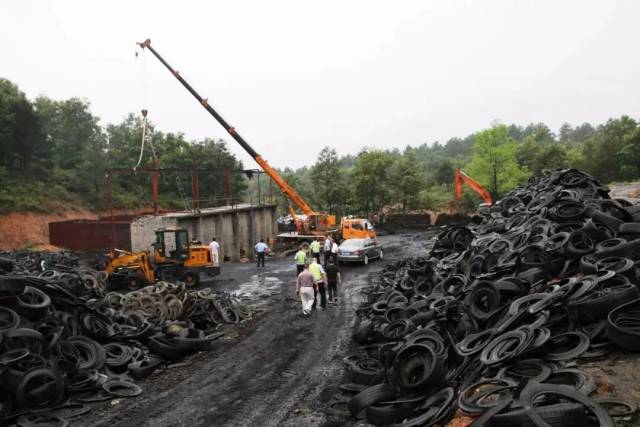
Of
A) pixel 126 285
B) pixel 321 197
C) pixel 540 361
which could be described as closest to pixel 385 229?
pixel 321 197

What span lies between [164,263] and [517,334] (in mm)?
14865

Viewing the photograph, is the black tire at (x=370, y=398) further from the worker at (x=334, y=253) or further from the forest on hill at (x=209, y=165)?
the forest on hill at (x=209, y=165)

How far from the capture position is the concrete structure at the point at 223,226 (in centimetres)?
2417

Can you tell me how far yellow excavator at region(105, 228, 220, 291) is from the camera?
17.0 meters

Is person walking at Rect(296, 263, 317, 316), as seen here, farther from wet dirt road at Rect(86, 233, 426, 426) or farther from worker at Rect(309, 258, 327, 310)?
worker at Rect(309, 258, 327, 310)

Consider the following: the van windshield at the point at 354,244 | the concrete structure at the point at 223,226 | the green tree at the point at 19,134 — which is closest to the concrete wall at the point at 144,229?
the concrete structure at the point at 223,226

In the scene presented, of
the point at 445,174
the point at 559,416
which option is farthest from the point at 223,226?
the point at 445,174

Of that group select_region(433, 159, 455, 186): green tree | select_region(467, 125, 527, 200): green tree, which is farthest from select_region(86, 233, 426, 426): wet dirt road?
select_region(433, 159, 455, 186): green tree

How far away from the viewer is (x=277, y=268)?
74.2 ft

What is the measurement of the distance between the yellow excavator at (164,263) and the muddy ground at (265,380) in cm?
619

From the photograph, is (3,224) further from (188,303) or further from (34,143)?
(188,303)

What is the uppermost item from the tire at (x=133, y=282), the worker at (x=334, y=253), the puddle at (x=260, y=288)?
the worker at (x=334, y=253)

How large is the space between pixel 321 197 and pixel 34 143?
25829 millimetres

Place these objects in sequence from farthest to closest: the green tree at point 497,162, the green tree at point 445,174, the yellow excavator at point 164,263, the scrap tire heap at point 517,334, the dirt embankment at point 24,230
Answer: the green tree at point 445,174 < the green tree at point 497,162 < the dirt embankment at point 24,230 < the yellow excavator at point 164,263 < the scrap tire heap at point 517,334
